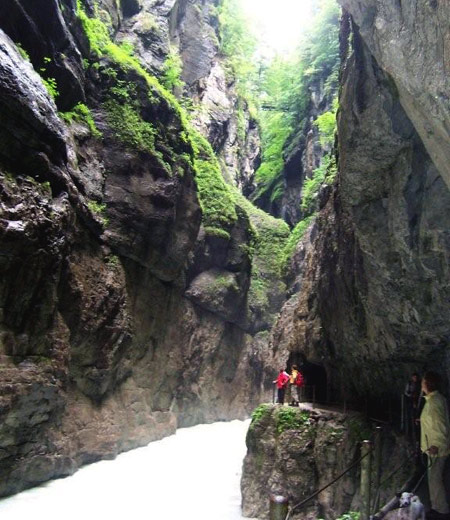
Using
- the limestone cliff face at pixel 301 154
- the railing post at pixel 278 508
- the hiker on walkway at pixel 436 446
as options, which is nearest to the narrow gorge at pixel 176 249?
the limestone cliff face at pixel 301 154

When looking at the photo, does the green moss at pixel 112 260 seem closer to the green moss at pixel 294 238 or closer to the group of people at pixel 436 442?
the group of people at pixel 436 442

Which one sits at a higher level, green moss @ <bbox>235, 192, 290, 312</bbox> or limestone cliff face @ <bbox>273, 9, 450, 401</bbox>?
green moss @ <bbox>235, 192, 290, 312</bbox>

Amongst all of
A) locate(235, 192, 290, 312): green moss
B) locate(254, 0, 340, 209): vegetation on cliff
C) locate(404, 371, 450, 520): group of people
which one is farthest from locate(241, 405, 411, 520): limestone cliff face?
locate(254, 0, 340, 209): vegetation on cliff

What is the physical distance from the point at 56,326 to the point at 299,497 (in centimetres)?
704

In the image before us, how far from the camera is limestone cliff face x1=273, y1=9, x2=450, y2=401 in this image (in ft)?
22.1

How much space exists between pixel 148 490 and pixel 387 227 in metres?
9.48

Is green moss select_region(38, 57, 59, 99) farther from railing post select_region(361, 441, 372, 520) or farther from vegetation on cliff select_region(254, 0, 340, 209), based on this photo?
vegetation on cliff select_region(254, 0, 340, 209)

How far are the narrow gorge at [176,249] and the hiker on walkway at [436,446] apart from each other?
6.95 feet

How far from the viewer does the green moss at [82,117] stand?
48.6 feet

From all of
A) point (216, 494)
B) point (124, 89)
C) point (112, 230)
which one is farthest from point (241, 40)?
point (216, 494)

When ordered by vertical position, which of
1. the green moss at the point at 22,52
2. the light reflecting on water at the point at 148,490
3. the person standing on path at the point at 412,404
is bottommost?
the light reflecting on water at the point at 148,490

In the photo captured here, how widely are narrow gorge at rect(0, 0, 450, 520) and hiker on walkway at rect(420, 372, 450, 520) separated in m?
2.12

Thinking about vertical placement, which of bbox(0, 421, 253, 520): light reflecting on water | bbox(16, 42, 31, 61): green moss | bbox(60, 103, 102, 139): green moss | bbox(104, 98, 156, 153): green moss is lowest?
bbox(0, 421, 253, 520): light reflecting on water

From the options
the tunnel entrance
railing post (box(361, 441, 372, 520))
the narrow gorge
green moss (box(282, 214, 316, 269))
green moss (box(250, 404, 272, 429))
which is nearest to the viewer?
railing post (box(361, 441, 372, 520))
